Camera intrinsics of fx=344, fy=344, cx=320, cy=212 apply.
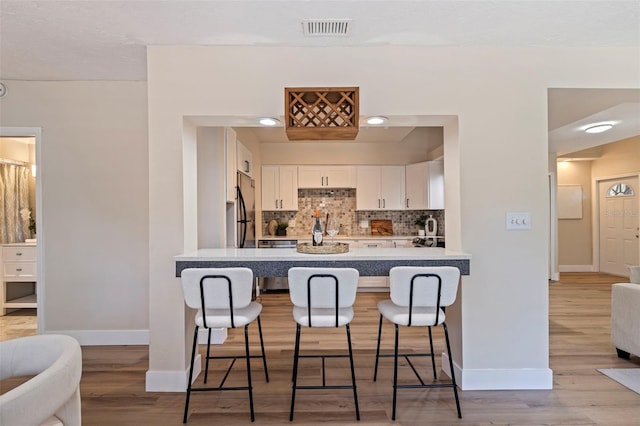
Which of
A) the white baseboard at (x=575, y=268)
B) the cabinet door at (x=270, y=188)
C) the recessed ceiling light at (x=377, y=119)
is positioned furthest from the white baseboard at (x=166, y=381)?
the white baseboard at (x=575, y=268)

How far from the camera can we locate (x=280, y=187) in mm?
6129

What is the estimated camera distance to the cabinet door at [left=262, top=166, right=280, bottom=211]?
6086 mm

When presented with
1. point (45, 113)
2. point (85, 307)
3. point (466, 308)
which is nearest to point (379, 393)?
point (466, 308)

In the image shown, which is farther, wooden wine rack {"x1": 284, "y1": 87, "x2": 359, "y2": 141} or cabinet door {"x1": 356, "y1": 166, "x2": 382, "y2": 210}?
cabinet door {"x1": 356, "y1": 166, "x2": 382, "y2": 210}

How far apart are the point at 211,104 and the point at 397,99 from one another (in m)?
1.38

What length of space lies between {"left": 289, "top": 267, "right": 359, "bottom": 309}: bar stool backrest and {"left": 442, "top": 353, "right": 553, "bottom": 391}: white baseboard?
1.20 meters

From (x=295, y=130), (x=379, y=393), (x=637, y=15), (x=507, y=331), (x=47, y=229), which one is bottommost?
(x=379, y=393)

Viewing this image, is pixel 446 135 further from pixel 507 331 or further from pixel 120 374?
pixel 120 374

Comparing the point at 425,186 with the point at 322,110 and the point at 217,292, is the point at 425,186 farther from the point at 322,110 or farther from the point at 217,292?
the point at 217,292

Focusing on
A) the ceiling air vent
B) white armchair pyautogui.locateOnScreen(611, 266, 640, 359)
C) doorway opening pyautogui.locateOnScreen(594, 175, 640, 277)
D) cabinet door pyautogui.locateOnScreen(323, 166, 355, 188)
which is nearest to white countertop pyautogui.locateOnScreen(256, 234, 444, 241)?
cabinet door pyautogui.locateOnScreen(323, 166, 355, 188)

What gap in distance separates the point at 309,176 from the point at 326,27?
12.8ft

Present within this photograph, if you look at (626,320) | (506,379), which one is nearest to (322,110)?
(506,379)

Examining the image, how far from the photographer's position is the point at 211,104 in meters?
2.56

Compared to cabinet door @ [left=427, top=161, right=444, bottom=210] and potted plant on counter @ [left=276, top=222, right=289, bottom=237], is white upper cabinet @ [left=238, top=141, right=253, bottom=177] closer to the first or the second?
potted plant on counter @ [left=276, top=222, right=289, bottom=237]
